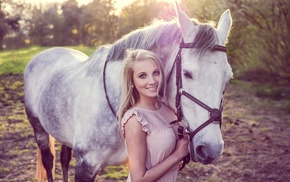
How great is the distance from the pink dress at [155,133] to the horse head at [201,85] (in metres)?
0.12

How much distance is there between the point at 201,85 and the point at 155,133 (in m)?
0.37

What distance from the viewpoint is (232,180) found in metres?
4.45

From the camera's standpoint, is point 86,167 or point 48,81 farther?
point 48,81

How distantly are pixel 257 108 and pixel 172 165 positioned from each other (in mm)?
7338

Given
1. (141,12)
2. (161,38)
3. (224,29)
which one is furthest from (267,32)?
(141,12)

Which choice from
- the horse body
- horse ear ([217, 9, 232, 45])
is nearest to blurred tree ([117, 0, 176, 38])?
the horse body

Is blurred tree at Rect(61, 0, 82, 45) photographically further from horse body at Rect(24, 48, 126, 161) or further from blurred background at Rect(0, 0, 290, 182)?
horse body at Rect(24, 48, 126, 161)

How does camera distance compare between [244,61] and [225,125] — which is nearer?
[225,125]

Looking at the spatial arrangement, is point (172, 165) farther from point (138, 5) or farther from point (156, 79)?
point (138, 5)

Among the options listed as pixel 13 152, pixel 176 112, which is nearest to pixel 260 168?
pixel 176 112

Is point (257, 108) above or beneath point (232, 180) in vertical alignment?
beneath

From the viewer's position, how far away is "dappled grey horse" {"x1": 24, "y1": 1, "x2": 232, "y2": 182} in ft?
5.90

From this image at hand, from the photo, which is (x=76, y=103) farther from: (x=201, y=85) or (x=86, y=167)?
(x=201, y=85)

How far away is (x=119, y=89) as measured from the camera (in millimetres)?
2418
